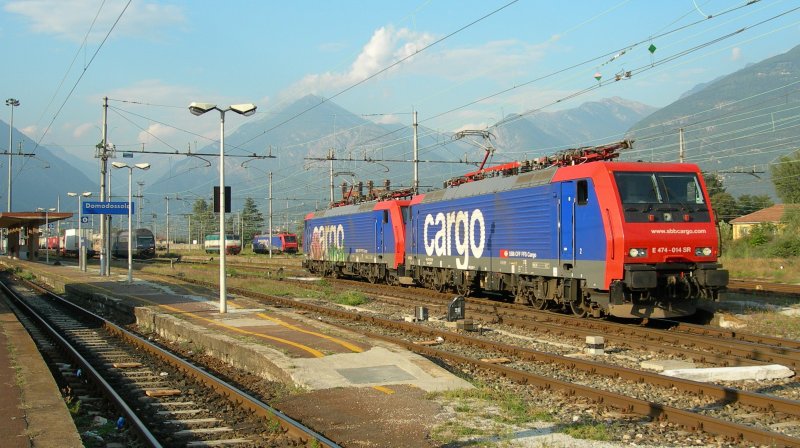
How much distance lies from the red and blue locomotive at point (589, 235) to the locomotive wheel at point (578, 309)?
1.4 inches

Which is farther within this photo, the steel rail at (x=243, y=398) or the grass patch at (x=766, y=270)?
the grass patch at (x=766, y=270)

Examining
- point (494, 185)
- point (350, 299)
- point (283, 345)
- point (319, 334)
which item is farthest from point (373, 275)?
point (283, 345)

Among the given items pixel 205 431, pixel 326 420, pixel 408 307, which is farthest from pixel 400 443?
Result: pixel 408 307

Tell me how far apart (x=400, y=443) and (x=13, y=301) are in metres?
25.8

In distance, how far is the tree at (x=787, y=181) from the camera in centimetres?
7936

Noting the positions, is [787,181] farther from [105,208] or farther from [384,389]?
[384,389]

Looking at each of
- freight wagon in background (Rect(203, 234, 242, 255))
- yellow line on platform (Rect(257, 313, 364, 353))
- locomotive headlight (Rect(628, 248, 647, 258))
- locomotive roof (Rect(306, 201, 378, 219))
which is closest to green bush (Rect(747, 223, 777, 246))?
locomotive roof (Rect(306, 201, 378, 219))

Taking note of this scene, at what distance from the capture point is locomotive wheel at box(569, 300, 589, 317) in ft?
54.0

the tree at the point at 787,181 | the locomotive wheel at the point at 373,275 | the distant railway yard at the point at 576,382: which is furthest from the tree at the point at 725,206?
the distant railway yard at the point at 576,382

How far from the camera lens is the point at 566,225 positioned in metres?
15.9

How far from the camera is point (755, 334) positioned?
13.9 metres

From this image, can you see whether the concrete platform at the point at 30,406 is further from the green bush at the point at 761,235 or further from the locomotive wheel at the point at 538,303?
the green bush at the point at 761,235

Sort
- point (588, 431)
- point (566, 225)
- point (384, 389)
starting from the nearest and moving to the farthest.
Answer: point (588, 431) < point (384, 389) < point (566, 225)

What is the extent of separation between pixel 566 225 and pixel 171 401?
9288 mm
